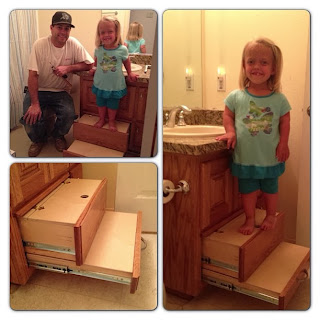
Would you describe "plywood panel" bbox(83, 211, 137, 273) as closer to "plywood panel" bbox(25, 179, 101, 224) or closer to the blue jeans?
"plywood panel" bbox(25, 179, 101, 224)

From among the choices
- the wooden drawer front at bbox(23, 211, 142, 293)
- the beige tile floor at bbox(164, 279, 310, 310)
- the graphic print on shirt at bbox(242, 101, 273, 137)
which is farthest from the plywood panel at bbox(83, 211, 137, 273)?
the graphic print on shirt at bbox(242, 101, 273, 137)

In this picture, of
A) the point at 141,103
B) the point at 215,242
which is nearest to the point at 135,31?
the point at 141,103

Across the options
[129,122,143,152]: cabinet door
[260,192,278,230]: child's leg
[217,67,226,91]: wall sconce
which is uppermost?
[217,67,226,91]: wall sconce

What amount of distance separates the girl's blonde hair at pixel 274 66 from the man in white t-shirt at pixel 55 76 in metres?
0.35

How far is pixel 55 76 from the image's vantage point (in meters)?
0.87

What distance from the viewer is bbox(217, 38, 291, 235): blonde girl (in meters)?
0.94

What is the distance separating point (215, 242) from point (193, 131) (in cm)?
29

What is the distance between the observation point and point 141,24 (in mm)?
883

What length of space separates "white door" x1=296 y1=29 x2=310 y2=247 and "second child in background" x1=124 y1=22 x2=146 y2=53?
0.39 metres

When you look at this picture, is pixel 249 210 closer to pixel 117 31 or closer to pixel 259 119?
pixel 259 119

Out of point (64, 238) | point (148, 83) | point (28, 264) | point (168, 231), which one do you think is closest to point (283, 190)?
point (168, 231)

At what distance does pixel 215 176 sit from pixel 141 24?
0.40 metres

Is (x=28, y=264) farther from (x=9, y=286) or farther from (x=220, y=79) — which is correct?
Answer: (x=220, y=79)

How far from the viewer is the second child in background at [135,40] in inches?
33.9
